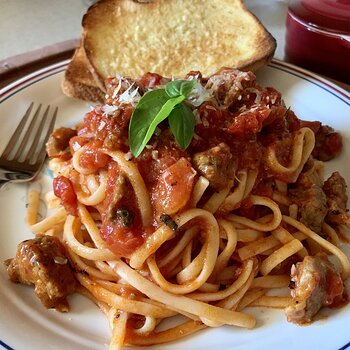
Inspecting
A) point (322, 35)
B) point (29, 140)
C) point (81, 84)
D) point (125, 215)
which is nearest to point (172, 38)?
point (81, 84)

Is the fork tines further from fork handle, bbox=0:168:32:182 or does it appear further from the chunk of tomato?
the chunk of tomato

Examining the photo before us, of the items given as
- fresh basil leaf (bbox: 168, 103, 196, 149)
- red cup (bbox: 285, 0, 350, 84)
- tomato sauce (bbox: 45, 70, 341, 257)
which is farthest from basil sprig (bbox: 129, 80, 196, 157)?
red cup (bbox: 285, 0, 350, 84)

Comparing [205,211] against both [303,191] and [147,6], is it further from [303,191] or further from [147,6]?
[147,6]

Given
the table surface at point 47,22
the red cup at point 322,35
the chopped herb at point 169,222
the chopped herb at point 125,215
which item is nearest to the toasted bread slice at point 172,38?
the red cup at point 322,35

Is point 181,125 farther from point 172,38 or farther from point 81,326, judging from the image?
point 172,38

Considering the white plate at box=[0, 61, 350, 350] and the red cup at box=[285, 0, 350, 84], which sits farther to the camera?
the red cup at box=[285, 0, 350, 84]

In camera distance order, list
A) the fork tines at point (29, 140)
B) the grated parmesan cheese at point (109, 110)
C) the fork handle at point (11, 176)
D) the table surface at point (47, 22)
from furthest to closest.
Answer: the table surface at point (47, 22), the fork tines at point (29, 140), the fork handle at point (11, 176), the grated parmesan cheese at point (109, 110)

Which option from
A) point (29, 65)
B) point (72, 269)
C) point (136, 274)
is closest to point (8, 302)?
point (72, 269)

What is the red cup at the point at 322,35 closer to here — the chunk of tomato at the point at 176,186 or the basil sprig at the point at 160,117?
the basil sprig at the point at 160,117
